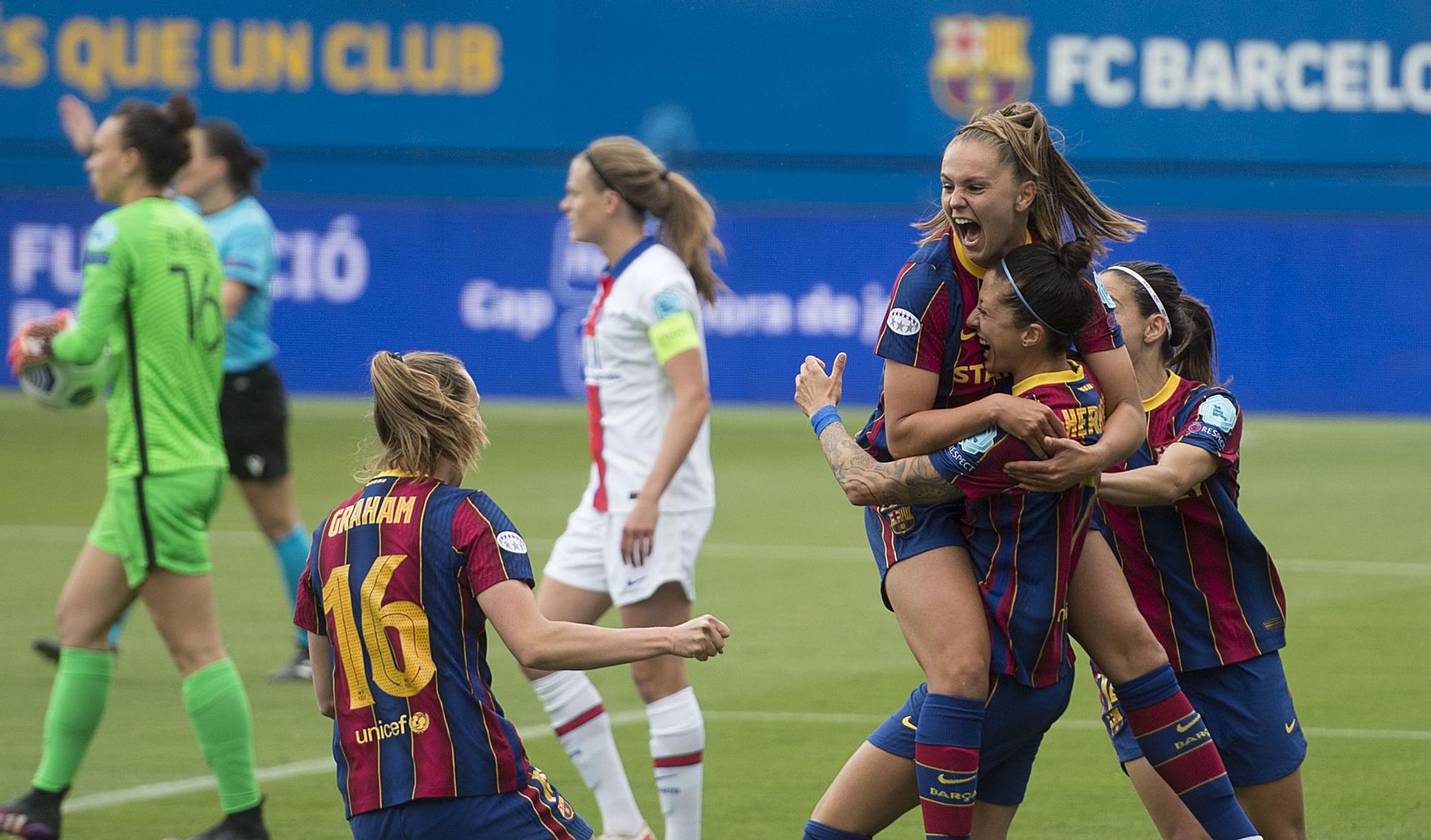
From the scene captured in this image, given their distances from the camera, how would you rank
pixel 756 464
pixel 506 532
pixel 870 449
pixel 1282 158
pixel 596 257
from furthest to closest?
1. pixel 1282 158
2. pixel 596 257
3. pixel 756 464
4. pixel 870 449
5. pixel 506 532

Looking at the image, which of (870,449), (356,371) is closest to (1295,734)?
(870,449)

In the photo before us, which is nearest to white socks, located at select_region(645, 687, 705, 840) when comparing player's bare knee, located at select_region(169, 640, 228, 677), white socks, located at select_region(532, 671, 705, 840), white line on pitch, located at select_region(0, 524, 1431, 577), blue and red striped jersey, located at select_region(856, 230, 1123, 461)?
white socks, located at select_region(532, 671, 705, 840)

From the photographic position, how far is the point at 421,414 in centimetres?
396

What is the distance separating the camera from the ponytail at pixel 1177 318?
4.74 meters

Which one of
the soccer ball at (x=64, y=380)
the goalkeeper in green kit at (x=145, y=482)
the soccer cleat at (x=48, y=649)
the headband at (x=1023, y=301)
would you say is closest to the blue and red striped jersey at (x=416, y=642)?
the headband at (x=1023, y=301)

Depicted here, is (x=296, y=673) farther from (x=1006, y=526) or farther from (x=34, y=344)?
(x=1006, y=526)

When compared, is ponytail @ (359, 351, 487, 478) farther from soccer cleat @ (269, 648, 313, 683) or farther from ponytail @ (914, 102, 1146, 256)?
soccer cleat @ (269, 648, 313, 683)

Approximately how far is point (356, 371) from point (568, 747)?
17.9 metres

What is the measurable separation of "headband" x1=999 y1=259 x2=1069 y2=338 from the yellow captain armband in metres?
1.95

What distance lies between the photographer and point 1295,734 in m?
4.69

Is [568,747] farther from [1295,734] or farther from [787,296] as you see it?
[787,296]

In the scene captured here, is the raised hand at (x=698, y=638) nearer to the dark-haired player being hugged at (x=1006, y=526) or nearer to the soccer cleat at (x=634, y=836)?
the dark-haired player being hugged at (x=1006, y=526)

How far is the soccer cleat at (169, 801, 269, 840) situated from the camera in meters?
5.57

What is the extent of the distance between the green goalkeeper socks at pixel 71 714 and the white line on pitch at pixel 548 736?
25.6 inches
